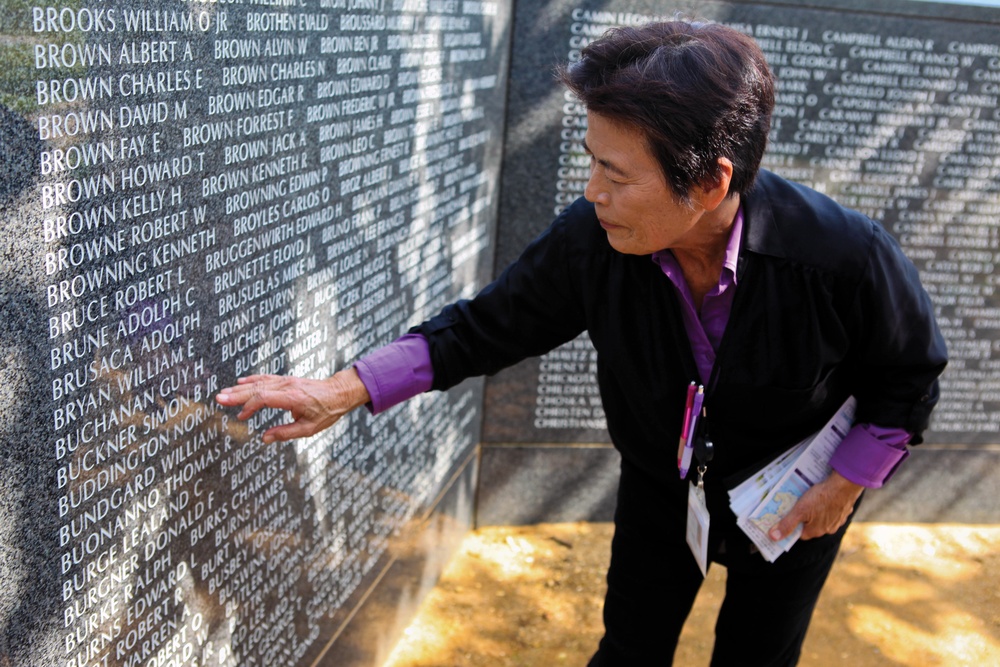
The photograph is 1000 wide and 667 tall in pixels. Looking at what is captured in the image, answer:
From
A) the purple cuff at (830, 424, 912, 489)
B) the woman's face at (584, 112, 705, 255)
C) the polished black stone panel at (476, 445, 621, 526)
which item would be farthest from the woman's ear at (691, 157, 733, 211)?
the polished black stone panel at (476, 445, 621, 526)

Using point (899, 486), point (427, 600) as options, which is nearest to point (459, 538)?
point (427, 600)

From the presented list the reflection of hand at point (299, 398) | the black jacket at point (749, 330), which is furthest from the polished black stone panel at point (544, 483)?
the reflection of hand at point (299, 398)

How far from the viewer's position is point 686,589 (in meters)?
2.77

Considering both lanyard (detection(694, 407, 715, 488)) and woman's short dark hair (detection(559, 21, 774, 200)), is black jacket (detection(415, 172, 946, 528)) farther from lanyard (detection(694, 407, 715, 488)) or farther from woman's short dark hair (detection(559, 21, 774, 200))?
woman's short dark hair (detection(559, 21, 774, 200))

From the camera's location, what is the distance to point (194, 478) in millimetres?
2232

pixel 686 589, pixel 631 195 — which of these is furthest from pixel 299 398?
pixel 686 589

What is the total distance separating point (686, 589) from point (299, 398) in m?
1.15

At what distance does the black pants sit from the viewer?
2.65 metres

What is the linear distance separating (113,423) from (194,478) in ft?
1.12

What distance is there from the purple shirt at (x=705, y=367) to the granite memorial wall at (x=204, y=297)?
10.9 inches

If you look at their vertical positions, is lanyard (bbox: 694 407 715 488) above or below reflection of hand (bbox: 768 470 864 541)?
above

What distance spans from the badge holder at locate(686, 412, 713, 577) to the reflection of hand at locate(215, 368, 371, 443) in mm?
758

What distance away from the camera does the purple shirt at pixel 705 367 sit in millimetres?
2369

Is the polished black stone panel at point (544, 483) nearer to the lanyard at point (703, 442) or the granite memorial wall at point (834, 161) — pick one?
the granite memorial wall at point (834, 161)
